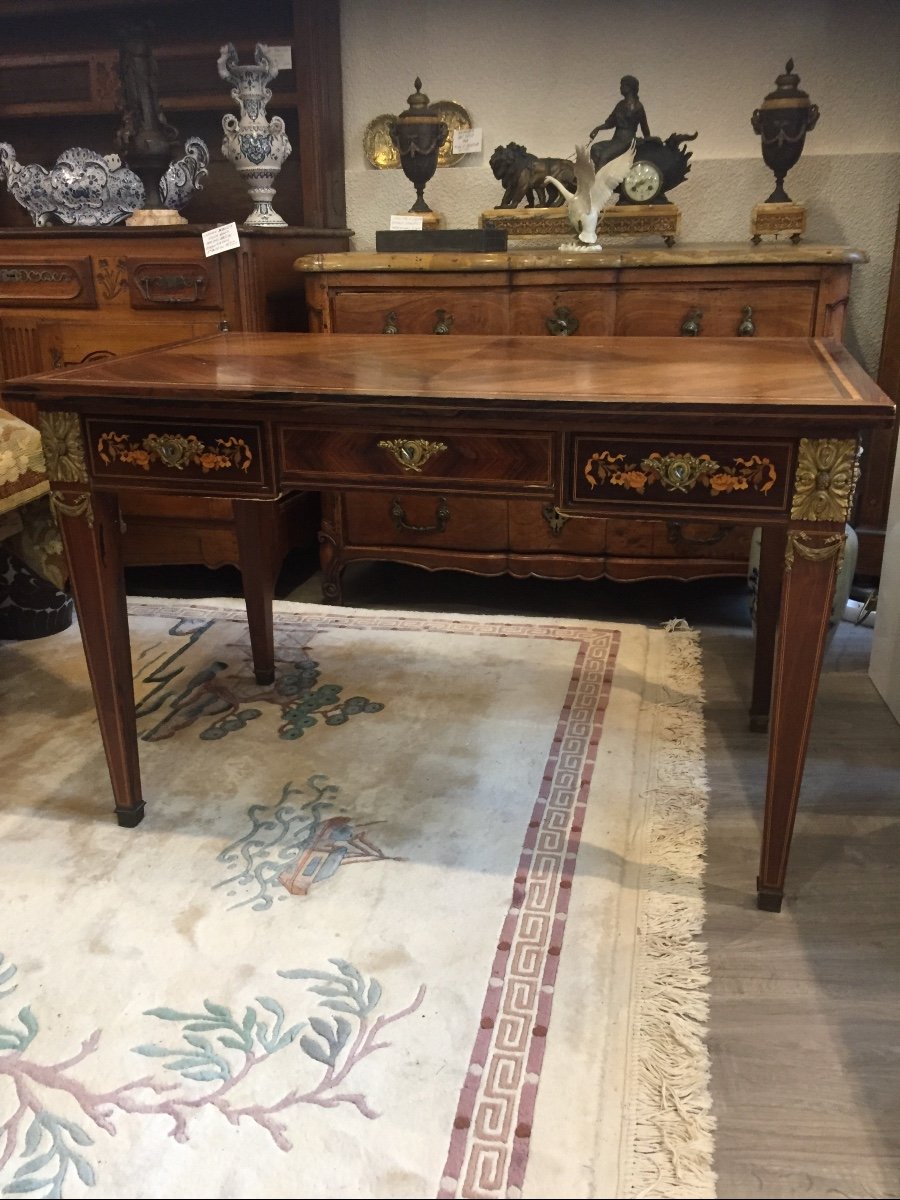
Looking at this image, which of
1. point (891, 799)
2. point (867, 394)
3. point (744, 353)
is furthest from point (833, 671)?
point (867, 394)

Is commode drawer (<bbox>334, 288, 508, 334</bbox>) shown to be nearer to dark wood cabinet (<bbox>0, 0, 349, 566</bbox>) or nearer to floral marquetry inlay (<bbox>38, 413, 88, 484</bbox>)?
dark wood cabinet (<bbox>0, 0, 349, 566</bbox>)

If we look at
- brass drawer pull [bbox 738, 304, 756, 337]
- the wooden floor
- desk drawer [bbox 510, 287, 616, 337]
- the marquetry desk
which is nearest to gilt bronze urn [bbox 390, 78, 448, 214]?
desk drawer [bbox 510, 287, 616, 337]

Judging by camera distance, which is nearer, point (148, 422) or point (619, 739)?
point (148, 422)

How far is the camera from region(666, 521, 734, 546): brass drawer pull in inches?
106

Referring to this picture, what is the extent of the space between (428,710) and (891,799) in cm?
97

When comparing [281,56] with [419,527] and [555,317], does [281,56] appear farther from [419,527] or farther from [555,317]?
[419,527]

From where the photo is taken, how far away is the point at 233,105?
305 cm

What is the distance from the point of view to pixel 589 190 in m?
2.67

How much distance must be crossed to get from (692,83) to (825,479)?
2088 millimetres

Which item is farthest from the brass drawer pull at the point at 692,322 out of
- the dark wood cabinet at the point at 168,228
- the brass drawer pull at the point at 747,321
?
the dark wood cabinet at the point at 168,228

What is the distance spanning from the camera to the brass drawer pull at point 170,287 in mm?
2717

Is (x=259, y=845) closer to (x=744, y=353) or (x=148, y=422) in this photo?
(x=148, y=422)

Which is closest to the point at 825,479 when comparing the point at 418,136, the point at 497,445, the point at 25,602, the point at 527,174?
the point at 497,445

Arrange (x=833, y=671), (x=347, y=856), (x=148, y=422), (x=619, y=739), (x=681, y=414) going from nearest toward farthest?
(x=681, y=414) → (x=148, y=422) → (x=347, y=856) → (x=619, y=739) → (x=833, y=671)
